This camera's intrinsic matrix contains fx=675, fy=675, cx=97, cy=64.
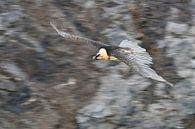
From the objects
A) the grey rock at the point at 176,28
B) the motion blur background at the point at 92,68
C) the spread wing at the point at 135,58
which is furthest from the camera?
the grey rock at the point at 176,28

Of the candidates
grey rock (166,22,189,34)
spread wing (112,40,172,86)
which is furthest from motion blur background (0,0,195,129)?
spread wing (112,40,172,86)

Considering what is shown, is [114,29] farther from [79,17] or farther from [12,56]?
[12,56]

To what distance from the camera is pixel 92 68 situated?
41.2 feet

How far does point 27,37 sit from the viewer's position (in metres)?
12.6

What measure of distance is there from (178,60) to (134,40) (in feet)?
2.98

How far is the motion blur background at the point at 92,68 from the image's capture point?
11938 millimetres

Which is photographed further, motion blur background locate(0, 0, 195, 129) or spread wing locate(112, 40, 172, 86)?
motion blur background locate(0, 0, 195, 129)

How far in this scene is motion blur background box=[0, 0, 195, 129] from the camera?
1194cm

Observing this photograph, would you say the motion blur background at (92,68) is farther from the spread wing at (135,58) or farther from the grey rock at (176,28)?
the spread wing at (135,58)

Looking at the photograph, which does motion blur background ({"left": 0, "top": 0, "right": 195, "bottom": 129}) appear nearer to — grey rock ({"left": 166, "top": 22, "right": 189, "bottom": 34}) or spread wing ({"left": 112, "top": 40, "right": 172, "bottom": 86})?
grey rock ({"left": 166, "top": 22, "right": 189, "bottom": 34})

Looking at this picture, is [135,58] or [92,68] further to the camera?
[92,68]

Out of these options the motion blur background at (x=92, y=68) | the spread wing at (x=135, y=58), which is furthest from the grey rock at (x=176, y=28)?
the spread wing at (x=135, y=58)

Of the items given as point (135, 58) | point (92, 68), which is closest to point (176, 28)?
point (92, 68)

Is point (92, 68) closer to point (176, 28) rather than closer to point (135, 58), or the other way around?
point (176, 28)
